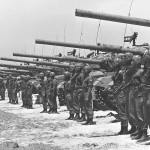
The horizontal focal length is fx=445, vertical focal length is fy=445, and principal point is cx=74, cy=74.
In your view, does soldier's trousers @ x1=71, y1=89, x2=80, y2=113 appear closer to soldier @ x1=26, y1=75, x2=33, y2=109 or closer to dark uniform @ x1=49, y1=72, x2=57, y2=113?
dark uniform @ x1=49, y1=72, x2=57, y2=113

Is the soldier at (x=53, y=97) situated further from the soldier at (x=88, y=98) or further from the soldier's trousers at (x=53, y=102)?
the soldier at (x=88, y=98)

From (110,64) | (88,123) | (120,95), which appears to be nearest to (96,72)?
(110,64)

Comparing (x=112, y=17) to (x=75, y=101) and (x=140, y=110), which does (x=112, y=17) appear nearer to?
(x=140, y=110)

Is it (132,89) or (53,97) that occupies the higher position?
(132,89)

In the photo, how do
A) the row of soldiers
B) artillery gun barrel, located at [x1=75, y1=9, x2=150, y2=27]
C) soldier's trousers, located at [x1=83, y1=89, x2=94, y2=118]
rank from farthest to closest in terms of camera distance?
soldier's trousers, located at [x1=83, y1=89, x2=94, y2=118] → artillery gun barrel, located at [x1=75, y1=9, x2=150, y2=27] → the row of soldiers

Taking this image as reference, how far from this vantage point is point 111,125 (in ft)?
50.1

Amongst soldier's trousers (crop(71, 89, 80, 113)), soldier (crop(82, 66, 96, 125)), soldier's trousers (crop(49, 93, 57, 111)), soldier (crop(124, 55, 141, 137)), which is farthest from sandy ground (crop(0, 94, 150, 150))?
soldier's trousers (crop(49, 93, 57, 111))

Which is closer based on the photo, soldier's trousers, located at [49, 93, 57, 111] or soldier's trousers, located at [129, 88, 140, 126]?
soldier's trousers, located at [129, 88, 140, 126]

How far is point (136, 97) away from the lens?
11.5m

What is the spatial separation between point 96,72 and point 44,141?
9.70m

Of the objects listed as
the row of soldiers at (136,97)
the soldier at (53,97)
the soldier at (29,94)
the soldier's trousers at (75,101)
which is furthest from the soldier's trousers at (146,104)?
the soldier at (29,94)

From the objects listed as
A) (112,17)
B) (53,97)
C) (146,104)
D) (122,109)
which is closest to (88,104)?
(122,109)

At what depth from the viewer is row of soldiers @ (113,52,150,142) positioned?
10797mm

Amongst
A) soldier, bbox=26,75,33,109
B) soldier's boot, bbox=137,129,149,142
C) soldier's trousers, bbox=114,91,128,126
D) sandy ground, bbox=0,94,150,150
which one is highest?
soldier's trousers, bbox=114,91,128,126
